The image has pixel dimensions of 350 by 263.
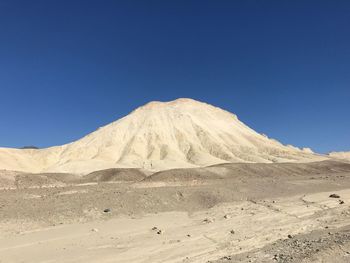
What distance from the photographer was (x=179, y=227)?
1781 centimetres

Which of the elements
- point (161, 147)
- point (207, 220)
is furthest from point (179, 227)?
point (161, 147)

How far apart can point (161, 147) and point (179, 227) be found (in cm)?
7900

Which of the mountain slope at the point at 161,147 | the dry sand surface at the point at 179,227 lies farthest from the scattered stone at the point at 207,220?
the mountain slope at the point at 161,147

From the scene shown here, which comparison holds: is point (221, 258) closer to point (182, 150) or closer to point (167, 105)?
point (182, 150)

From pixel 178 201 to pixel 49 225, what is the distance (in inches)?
317

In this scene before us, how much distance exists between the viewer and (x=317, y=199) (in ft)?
90.0

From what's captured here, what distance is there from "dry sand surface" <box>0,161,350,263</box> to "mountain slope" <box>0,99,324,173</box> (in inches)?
1992

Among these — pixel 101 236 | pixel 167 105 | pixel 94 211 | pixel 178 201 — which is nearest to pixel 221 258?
pixel 101 236

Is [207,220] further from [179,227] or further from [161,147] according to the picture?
[161,147]

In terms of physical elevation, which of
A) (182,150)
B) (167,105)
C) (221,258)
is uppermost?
(167,105)

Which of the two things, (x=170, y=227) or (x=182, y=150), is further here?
(x=182, y=150)

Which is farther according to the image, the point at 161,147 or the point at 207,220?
the point at 161,147

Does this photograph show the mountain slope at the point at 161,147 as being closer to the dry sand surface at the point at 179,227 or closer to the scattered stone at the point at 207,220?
the dry sand surface at the point at 179,227

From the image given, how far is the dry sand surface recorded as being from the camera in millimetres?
13359
